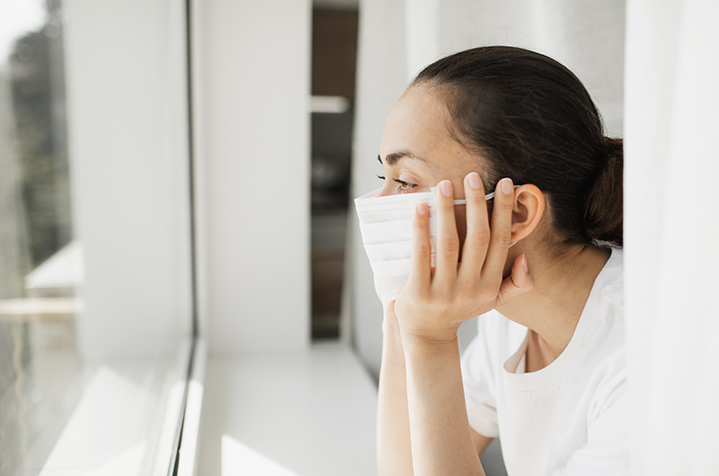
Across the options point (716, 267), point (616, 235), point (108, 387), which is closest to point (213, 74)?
point (108, 387)

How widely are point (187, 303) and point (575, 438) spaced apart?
128cm

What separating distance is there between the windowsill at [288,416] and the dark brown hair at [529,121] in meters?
0.72

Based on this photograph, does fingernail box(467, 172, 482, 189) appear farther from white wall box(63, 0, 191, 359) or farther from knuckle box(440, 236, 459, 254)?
white wall box(63, 0, 191, 359)

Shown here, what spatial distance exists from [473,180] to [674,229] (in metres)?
0.26

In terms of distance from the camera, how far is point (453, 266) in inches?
26.7

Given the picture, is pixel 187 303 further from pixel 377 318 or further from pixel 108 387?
pixel 108 387

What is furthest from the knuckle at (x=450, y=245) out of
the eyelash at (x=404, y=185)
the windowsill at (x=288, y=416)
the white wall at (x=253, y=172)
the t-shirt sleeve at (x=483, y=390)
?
the white wall at (x=253, y=172)

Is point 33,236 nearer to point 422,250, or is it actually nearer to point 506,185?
point 422,250

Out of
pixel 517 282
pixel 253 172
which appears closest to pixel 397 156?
pixel 517 282

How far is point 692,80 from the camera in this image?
0.40 m

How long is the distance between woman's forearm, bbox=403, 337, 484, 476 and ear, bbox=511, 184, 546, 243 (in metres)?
0.18

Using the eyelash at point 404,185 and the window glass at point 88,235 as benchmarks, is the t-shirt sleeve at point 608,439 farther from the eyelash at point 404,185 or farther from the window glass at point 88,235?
the window glass at point 88,235

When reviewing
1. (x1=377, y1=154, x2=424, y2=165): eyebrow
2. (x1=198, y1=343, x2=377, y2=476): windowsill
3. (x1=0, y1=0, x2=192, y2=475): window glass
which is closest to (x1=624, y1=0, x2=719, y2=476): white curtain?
(x1=377, y1=154, x2=424, y2=165): eyebrow

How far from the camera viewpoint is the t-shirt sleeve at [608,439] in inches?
25.3
